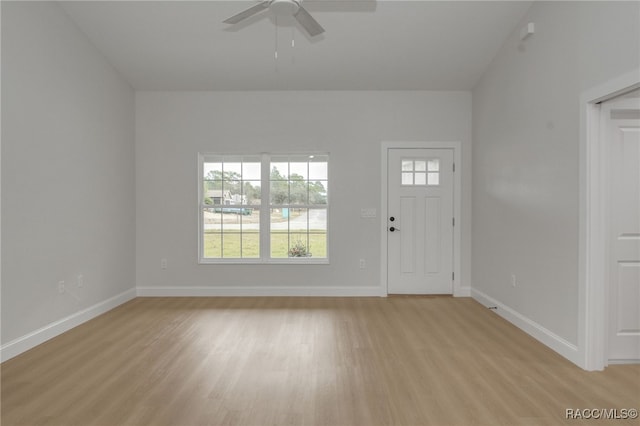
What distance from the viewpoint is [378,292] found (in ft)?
16.3

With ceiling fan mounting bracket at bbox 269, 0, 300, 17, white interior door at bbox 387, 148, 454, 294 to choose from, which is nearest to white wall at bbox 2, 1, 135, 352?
ceiling fan mounting bracket at bbox 269, 0, 300, 17

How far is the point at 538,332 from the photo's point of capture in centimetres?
331

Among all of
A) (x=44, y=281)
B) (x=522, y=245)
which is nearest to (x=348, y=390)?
(x=522, y=245)

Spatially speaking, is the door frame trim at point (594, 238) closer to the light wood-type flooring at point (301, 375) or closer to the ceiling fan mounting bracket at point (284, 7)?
the light wood-type flooring at point (301, 375)

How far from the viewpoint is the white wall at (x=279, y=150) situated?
16.2 feet

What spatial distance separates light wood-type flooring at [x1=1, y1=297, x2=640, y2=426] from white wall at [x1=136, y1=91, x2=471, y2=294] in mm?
1025

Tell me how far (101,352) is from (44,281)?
957 mm

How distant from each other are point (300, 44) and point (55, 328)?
3.99 meters

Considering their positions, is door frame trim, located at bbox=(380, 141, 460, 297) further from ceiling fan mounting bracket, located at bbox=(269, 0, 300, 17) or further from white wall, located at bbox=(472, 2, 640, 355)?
ceiling fan mounting bracket, located at bbox=(269, 0, 300, 17)

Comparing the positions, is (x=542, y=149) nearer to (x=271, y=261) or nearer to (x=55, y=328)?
(x=271, y=261)

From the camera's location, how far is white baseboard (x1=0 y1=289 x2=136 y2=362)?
293cm

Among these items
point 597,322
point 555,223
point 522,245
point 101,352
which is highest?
point 555,223

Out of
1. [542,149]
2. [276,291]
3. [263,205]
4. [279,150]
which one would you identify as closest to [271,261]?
[276,291]

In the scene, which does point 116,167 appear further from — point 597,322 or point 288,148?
point 597,322
